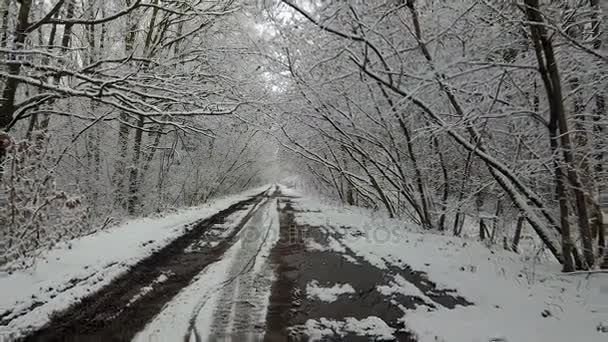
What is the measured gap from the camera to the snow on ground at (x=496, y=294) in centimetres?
386

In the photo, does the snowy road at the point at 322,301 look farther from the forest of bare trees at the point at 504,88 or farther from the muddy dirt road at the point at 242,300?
the forest of bare trees at the point at 504,88

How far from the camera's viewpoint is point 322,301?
493 cm

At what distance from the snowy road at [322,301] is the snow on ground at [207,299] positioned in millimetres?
18

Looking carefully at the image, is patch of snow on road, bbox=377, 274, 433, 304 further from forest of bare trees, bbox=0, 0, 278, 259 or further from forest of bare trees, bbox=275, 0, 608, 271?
forest of bare trees, bbox=0, 0, 278, 259

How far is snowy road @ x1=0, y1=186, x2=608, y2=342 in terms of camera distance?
12.5ft

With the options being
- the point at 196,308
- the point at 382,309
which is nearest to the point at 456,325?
the point at 382,309

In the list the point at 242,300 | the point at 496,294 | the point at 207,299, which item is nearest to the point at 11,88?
the point at 207,299

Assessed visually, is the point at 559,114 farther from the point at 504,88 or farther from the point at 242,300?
the point at 242,300

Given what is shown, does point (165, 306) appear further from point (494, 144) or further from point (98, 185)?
point (98, 185)

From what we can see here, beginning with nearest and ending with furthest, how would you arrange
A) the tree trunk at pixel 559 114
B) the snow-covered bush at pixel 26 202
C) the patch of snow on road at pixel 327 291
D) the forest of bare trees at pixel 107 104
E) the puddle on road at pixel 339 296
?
the puddle on road at pixel 339 296
the patch of snow on road at pixel 327 291
the tree trunk at pixel 559 114
the snow-covered bush at pixel 26 202
the forest of bare trees at pixel 107 104

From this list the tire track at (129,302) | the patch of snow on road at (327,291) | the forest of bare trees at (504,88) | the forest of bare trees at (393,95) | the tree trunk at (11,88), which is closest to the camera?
the tire track at (129,302)

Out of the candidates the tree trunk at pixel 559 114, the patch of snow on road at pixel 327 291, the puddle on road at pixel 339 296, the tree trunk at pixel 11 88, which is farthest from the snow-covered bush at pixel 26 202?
the tree trunk at pixel 559 114

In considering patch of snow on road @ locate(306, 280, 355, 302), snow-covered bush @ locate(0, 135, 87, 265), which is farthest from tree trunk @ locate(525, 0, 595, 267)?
snow-covered bush @ locate(0, 135, 87, 265)

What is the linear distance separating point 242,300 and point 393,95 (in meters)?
7.05
